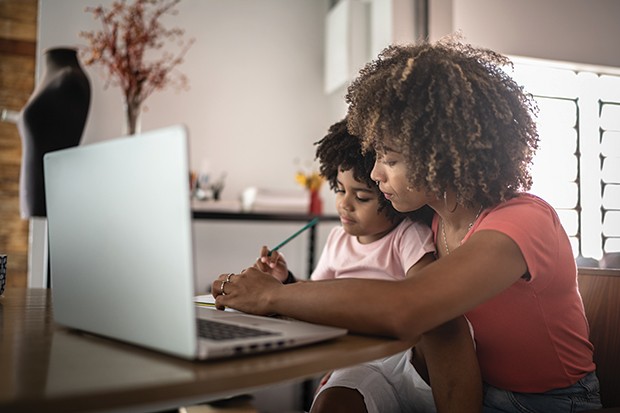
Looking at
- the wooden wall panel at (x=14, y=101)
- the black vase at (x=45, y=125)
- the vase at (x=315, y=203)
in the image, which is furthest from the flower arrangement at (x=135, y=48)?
the vase at (x=315, y=203)

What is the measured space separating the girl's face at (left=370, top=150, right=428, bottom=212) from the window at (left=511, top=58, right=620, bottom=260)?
3.97ft

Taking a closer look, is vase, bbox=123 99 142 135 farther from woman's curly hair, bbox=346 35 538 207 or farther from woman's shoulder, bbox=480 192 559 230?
woman's shoulder, bbox=480 192 559 230

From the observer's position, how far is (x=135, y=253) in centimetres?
55

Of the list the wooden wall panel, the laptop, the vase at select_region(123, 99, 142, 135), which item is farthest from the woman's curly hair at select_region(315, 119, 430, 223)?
the wooden wall panel

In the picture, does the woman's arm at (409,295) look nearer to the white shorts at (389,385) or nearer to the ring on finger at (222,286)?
the ring on finger at (222,286)

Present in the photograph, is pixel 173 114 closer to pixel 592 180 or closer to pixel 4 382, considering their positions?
pixel 592 180

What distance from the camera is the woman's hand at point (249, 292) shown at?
792 millimetres

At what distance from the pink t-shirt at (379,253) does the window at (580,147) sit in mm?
996

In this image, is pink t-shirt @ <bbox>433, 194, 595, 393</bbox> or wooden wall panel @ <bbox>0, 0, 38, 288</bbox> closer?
pink t-shirt @ <bbox>433, 194, 595, 393</bbox>

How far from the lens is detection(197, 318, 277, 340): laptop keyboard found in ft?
1.90

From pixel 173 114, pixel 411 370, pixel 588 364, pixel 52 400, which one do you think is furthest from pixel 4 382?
pixel 173 114

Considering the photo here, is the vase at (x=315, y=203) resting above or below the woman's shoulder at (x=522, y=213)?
above

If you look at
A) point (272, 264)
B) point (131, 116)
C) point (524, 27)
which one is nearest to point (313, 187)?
point (131, 116)

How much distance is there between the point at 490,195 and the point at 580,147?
56.2 inches
